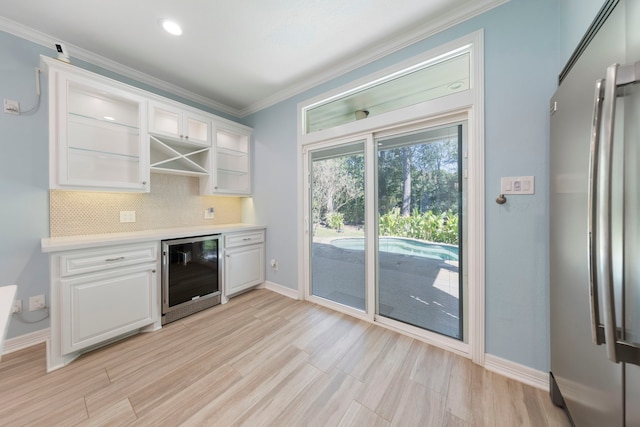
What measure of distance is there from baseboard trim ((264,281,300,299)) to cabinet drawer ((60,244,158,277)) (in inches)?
57.9

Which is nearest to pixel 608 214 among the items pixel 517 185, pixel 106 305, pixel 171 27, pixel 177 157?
pixel 517 185

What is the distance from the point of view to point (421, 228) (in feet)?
6.66

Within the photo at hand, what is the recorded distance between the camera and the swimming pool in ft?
6.27

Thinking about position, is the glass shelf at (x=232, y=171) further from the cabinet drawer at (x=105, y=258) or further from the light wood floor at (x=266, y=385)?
the light wood floor at (x=266, y=385)

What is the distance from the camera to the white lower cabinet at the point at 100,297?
1.65 m

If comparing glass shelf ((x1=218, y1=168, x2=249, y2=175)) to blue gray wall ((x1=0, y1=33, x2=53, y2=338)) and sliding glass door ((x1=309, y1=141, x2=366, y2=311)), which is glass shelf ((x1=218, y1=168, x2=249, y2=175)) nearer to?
sliding glass door ((x1=309, y1=141, x2=366, y2=311))

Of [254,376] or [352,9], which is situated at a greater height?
[352,9]

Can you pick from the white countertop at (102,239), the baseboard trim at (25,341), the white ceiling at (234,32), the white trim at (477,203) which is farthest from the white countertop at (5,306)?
the white trim at (477,203)

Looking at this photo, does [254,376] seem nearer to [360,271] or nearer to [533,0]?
[360,271]

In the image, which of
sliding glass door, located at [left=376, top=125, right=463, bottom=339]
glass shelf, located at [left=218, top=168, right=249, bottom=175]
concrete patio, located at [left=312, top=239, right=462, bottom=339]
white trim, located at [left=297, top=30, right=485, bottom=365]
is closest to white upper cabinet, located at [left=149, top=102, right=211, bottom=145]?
glass shelf, located at [left=218, top=168, right=249, bottom=175]

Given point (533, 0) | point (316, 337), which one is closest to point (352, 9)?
point (533, 0)

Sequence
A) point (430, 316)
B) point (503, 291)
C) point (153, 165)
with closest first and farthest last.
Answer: point (503, 291), point (430, 316), point (153, 165)

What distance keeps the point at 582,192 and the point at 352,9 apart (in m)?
1.86

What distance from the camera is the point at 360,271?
8.01 feet
